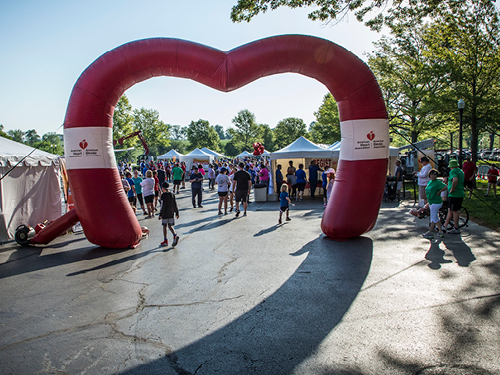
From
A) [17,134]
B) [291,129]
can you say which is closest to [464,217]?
[291,129]

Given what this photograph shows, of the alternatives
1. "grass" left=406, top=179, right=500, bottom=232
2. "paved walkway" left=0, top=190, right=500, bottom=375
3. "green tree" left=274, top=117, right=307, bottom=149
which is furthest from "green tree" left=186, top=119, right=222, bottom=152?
"paved walkway" left=0, top=190, right=500, bottom=375

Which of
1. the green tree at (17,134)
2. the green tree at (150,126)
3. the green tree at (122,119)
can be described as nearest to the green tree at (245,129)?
the green tree at (150,126)

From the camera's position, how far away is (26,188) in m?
9.39

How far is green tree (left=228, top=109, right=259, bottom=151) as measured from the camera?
8219cm

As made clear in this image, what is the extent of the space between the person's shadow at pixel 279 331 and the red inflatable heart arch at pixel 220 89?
2209 mm

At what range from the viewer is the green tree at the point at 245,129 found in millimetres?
82188

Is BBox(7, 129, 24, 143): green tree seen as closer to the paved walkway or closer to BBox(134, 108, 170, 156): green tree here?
BBox(134, 108, 170, 156): green tree

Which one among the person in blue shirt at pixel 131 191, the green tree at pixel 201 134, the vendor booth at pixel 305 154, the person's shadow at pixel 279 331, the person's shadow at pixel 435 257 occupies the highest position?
the green tree at pixel 201 134

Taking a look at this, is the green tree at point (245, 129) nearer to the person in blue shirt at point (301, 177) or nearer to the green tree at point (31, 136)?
the green tree at point (31, 136)

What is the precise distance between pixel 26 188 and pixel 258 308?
826cm

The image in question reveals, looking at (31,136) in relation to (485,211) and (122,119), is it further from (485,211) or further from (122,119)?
(485,211)

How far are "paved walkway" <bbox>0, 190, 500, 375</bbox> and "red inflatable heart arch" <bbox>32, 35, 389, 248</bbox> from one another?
2.43 ft

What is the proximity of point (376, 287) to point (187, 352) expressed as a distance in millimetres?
2988

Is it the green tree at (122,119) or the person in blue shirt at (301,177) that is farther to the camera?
the green tree at (122,119)
